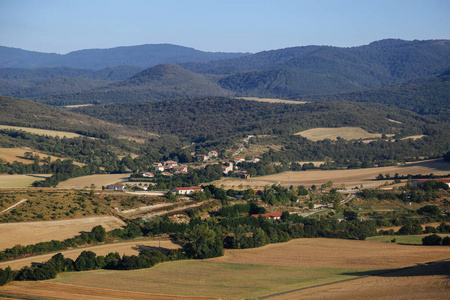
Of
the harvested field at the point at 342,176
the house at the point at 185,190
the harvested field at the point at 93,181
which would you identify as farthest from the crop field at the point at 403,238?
the harvested field at the point at 93,181

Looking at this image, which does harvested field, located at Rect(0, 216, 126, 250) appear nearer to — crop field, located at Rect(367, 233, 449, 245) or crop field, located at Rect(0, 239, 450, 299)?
crop field, located at Rect(0, 239, 450, 299)

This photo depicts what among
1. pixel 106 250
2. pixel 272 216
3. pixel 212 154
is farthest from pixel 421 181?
pixel 106 250

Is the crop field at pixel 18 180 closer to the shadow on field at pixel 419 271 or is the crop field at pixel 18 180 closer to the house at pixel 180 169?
the house at pixel 180 169

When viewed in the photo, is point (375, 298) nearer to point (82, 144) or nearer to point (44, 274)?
point (44, 274)

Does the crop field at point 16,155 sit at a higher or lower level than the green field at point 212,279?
higher

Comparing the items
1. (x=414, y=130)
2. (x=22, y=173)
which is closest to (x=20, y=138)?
(x=22, y=173)

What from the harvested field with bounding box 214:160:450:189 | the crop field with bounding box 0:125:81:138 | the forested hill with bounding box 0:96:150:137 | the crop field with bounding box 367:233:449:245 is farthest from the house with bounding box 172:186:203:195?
the forested hill with bounding box 0:96:150:137
